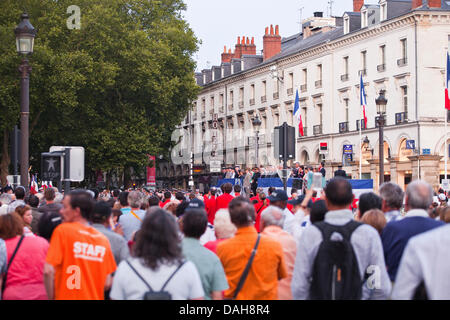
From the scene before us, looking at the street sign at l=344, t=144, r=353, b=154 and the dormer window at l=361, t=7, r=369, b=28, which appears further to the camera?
the dormer window at l=361, t=7, r=369, b=28

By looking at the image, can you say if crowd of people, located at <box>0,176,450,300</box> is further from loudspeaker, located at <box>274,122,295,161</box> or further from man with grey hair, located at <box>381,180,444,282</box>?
loudspeaker, located at <box>274,122,295,161</box>

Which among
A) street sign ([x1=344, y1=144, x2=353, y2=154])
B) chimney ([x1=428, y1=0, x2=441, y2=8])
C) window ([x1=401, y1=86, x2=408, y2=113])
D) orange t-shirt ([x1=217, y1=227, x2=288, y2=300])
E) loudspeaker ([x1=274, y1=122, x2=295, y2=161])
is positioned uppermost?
chimney ([x1=428, y1=0, x2=441, y2=8])

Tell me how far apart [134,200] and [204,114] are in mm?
71394

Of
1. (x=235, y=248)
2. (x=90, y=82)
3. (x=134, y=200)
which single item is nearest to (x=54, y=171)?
(x=134, y=200)

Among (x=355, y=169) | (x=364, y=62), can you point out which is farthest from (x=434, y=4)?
(x=355, y=169)

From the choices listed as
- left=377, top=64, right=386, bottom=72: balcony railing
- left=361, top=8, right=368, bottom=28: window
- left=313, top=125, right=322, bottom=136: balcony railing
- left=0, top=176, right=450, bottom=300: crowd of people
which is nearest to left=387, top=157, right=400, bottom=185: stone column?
left=377, top=64, right=386, bottom=72: balcony railing

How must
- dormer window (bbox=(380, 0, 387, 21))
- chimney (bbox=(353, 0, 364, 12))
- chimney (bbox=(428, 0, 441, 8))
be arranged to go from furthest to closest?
chimney (bbox=(353, 0, 364, 12)) → dormer window (bbox=(380, 0, 387, 21)) → chimney (bbox=(428, 0, 441, 8))

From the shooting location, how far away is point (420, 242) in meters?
4.13

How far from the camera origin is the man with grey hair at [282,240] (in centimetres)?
727

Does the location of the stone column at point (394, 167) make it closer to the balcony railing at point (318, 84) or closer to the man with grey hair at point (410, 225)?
the balcony railing at point (318, 84)

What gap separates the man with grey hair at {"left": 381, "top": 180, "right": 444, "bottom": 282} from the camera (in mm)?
6344

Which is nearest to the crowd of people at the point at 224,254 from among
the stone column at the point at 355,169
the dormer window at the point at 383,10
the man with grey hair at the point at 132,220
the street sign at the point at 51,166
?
the man with grey hair at the point at 132,220

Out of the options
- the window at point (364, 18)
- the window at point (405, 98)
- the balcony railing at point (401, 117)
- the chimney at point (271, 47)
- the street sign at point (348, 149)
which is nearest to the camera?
the balcony railing at point (401, 117)
